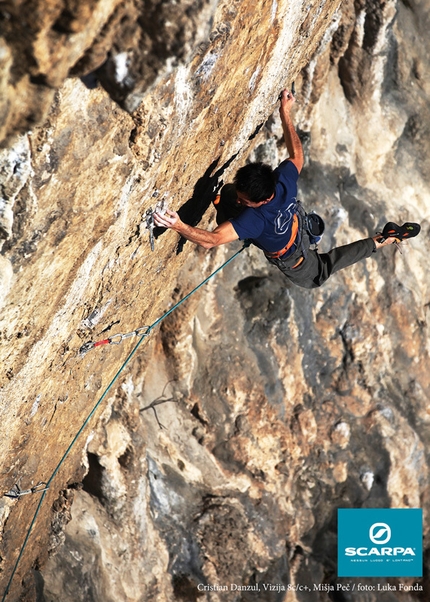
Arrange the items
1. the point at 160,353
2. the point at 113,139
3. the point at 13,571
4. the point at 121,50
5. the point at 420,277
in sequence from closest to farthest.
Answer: the point at 121,50 < the point at 113,139 < the point at 13,571 < the point at 160,353 < the point at 420,277

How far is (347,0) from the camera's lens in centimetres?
627

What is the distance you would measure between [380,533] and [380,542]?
8.1 inches

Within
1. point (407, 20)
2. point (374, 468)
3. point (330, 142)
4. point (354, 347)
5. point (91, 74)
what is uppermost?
point (91, 74)

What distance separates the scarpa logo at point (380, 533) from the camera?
25.5 feet

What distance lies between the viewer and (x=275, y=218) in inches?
164

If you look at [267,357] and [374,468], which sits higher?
[267,357]

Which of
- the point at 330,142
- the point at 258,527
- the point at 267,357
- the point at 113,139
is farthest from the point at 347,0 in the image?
the point at 258,527

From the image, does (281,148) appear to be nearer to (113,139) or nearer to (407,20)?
(407,20)

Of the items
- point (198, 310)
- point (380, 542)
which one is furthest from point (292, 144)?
point (380, 542)

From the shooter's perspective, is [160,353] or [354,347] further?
[354,347]

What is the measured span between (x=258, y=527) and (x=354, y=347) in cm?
248

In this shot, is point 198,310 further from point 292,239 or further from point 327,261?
point 292,239

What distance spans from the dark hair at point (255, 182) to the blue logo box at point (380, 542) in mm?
5135

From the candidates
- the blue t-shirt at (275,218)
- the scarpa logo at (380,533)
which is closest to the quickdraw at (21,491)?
the blue t-shirt at (275,218)
